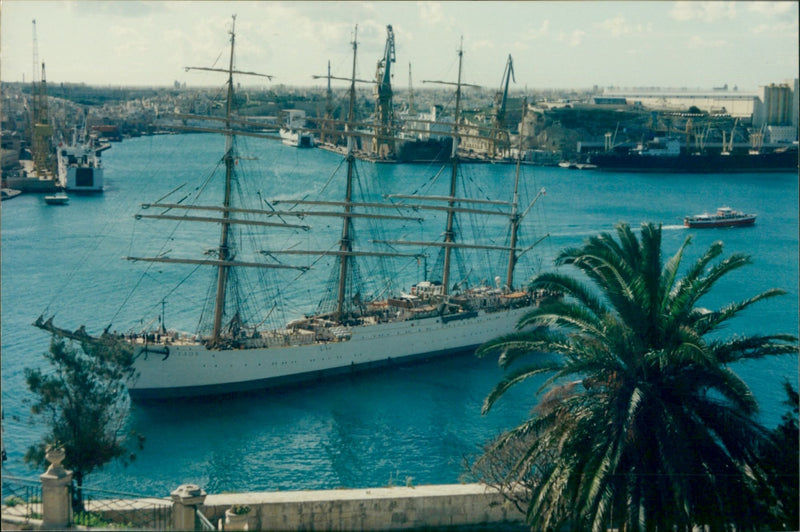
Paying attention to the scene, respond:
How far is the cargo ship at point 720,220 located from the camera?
5585 centimetres

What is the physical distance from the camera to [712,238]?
5238 centimetres

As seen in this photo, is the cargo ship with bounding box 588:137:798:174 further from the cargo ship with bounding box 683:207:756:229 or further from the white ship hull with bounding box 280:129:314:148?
the cargo ship with bounding box 683:207:756:229

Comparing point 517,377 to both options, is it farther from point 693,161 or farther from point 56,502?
point 693,161

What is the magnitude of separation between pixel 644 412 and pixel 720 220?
155ft

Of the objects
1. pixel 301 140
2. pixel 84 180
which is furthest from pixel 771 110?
pixel 84 180

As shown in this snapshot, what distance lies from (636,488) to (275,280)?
27.6m

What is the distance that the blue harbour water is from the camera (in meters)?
21.5

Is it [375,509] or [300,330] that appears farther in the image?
[300,330]

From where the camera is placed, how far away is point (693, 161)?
92.5 meters

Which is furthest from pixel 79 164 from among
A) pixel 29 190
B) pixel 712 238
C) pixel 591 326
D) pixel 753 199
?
pixel 591 326

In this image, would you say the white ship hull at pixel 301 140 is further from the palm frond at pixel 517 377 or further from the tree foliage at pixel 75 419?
the palm frond at pixel 517 377

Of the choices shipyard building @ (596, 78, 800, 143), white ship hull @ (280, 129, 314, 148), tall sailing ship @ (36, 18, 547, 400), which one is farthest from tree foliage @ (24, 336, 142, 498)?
shipyard building @ (596, 78, 800, 143)

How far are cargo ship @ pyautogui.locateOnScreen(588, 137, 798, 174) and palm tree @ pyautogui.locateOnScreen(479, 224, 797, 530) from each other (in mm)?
79880

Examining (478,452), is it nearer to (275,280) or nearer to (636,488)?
(636,488)
